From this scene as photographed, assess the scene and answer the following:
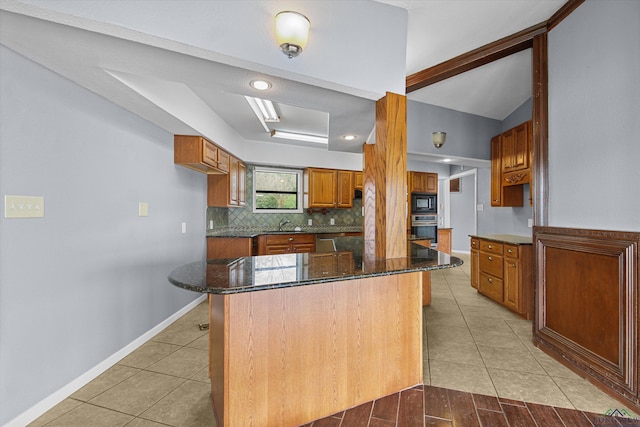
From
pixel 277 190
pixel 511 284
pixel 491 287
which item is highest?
pixel 277 190

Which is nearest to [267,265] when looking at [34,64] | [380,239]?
[380,239]

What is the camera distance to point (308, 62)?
158 cm

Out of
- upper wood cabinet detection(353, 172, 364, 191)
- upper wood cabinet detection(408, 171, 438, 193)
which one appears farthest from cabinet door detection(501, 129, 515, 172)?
upper wood cabinet detection(353, 172, 364, 191)

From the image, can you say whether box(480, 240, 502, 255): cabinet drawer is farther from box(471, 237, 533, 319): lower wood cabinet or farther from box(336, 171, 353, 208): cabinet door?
box(336, 171, 353, 208): cabinet door

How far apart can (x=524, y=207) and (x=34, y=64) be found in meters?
5.31

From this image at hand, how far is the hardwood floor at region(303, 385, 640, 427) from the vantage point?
4.91 ft

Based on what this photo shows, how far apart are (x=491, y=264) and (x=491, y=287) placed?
307 millimetres

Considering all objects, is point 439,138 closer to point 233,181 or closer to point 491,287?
point 491,287

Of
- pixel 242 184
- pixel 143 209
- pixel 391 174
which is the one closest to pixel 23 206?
pixel 143 209

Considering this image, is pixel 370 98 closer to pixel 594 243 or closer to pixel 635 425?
pixel 594 243

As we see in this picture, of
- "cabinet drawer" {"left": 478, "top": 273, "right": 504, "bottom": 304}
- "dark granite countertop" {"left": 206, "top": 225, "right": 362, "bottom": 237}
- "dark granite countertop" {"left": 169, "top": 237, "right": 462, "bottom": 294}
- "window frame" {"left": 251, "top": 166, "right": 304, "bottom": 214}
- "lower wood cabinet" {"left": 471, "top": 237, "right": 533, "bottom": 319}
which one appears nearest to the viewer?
"dark granite countertop" {"left": 169, "top": 237, "right": 462, "bottom": 294}

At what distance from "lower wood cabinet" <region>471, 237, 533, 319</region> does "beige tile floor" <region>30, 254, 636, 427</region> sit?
0.86ft

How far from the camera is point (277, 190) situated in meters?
5.16

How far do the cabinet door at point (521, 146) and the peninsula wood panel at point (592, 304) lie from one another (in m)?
1.51
